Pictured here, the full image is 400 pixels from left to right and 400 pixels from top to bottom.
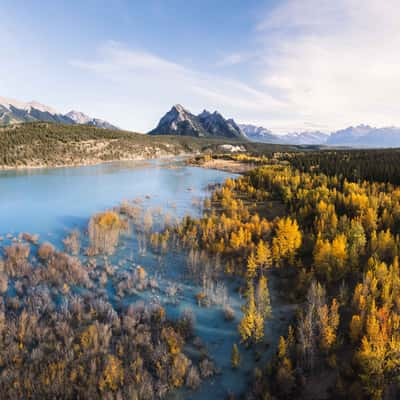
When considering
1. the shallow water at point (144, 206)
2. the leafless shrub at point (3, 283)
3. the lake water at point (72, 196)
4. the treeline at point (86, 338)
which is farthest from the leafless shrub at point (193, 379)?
the lake water at point (72, 196)

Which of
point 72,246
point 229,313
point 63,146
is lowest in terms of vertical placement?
point 229,313

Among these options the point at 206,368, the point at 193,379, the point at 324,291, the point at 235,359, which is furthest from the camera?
the point at 324,291

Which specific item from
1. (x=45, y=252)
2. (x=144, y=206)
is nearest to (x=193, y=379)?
(x=45, y=252)

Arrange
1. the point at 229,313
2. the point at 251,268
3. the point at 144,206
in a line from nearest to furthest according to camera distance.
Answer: the point at 229,313, the point at 251,268, the point at 144,206

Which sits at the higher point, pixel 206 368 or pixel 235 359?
pixel 235 359

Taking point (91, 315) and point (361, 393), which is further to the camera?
point (91, 315)

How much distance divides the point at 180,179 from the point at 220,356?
192ft

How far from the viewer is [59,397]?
9.54 m

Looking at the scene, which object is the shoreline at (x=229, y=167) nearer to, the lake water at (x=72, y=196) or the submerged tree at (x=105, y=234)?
the lake water at (x=72, y=196)

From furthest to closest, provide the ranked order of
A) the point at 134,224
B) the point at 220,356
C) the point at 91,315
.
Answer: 1. the point at 134,224
2. the point at 91,315
3. the point at 220,356

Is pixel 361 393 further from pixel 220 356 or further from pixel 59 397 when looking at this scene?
pixel 59 397

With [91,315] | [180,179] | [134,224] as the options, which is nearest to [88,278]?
[91,315]

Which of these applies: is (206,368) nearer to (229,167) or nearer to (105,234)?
(105,234)

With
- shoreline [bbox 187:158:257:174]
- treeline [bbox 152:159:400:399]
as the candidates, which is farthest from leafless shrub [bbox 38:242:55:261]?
shoreline [bbox 187:158:257:174]
